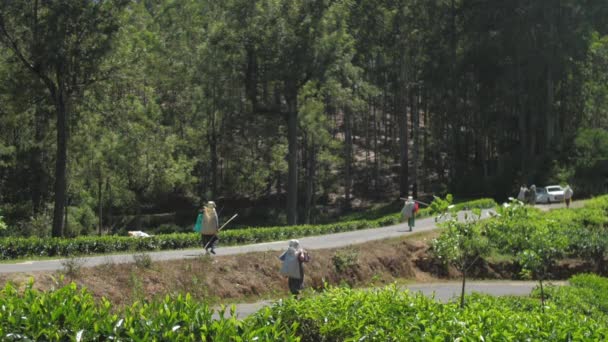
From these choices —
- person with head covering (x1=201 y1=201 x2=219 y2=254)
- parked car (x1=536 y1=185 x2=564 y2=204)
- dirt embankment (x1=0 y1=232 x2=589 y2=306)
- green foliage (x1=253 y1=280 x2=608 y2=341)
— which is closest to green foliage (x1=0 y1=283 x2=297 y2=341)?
green foliage (x1=253 y1=280 x2=608 y2=341)

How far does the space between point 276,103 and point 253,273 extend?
21.0 metres

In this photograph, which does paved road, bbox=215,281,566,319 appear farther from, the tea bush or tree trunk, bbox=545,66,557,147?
tree trunk, bbox=545,66,557,147

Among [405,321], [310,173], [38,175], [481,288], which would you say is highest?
[38,175]

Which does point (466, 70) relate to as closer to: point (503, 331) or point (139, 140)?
point (139, 140)

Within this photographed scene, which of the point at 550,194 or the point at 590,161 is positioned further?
the point at 590,161

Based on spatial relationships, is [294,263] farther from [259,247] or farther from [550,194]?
[550,194]

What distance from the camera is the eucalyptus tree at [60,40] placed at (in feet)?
94.8

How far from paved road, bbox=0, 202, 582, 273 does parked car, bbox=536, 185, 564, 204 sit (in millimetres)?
10271

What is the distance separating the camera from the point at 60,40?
28.8 m

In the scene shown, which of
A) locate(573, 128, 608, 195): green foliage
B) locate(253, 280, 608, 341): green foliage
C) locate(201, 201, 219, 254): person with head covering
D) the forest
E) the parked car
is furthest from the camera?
locate(573, 128, 608, 195): green foliage

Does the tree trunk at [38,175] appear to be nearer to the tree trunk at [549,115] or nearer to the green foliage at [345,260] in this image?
the green foliage at [345,260]

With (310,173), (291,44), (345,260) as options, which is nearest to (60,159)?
(345,260)

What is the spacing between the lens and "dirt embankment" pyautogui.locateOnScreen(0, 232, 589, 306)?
687 inches

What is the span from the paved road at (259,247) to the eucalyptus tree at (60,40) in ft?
28.9
